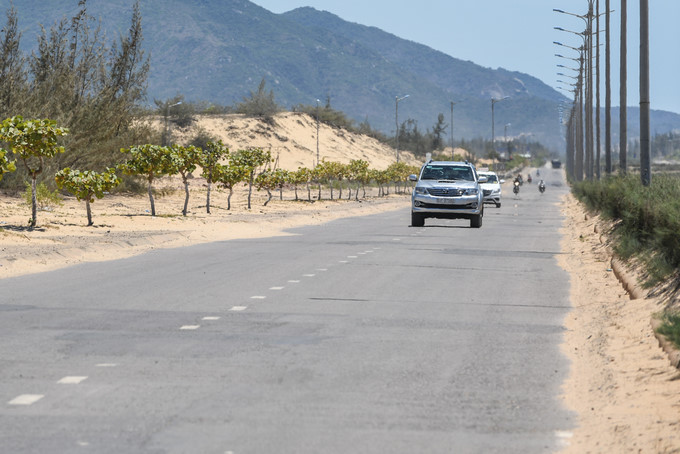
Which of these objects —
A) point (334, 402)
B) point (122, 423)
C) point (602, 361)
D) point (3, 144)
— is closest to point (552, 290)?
point (602, 361)

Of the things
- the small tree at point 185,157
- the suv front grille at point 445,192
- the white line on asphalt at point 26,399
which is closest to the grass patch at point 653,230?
the suv front grille at point 445,192

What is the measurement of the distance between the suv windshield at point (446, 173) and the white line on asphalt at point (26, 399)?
26.7m

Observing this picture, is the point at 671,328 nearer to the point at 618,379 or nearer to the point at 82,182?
the point at 618,379

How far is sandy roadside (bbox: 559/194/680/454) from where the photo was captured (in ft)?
22.3

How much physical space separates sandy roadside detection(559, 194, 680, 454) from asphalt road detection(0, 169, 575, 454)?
21cm

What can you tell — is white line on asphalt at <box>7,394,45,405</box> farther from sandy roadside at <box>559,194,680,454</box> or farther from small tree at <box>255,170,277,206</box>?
small tree at <box>255,170,277,206</box>

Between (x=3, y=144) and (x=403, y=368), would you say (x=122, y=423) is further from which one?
(x=3, y=144)

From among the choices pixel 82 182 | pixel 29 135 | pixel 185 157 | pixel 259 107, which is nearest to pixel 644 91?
pixel 29 135

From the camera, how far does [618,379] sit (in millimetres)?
8820

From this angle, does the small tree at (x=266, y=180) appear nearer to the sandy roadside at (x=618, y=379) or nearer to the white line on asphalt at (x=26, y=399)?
the sandy roadside at (x=618, y=379)

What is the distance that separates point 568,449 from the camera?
6.56 metres

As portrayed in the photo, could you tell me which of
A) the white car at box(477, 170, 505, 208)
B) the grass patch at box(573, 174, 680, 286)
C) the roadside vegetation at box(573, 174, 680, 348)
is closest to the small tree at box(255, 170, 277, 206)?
the white car at box(477, 170, 505, 208)

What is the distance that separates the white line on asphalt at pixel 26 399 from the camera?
294 inches

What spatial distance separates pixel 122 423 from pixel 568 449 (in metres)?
2.87
